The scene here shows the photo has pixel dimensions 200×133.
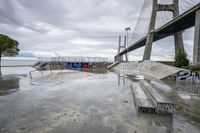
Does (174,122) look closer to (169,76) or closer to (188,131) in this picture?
(188,131)

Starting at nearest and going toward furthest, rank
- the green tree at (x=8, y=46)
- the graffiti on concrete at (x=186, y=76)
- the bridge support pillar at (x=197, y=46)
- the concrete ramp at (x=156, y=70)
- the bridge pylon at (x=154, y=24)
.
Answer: the bridge support pillar at (x=197, y=46) < the graffiti on concrete at (x=186, y=76) < the concrete ramp at (x=156, y=70) < the bridge pylon at (x=154, y=24) < the green tree at (x=8, y=46)

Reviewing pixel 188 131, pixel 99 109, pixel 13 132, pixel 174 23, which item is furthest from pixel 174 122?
pixel 174 23

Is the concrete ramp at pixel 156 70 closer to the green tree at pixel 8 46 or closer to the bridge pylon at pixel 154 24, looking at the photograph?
the bridge pylon at pixel 154 24

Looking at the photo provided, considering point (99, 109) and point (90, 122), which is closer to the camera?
point (90, 122)

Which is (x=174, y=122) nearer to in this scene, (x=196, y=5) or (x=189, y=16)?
(x=196, y=5)

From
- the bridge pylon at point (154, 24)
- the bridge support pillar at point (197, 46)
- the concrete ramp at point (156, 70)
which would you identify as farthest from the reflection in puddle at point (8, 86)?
the bridge pylon at point (154, 24)

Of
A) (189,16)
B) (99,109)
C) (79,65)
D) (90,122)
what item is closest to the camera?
(90,122)

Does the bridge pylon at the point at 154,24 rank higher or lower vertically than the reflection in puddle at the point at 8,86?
higher

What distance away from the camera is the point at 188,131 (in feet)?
12.0

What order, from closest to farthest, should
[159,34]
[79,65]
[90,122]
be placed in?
[90,122] < [159,34] < [79,65]

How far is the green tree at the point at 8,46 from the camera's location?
2914 centimetres

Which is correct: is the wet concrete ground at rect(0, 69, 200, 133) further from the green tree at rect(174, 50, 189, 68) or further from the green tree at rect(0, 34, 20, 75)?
the green tree at rect(0, 34, 20, 75)

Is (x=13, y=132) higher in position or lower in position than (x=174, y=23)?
lower

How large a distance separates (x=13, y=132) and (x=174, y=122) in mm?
3942
